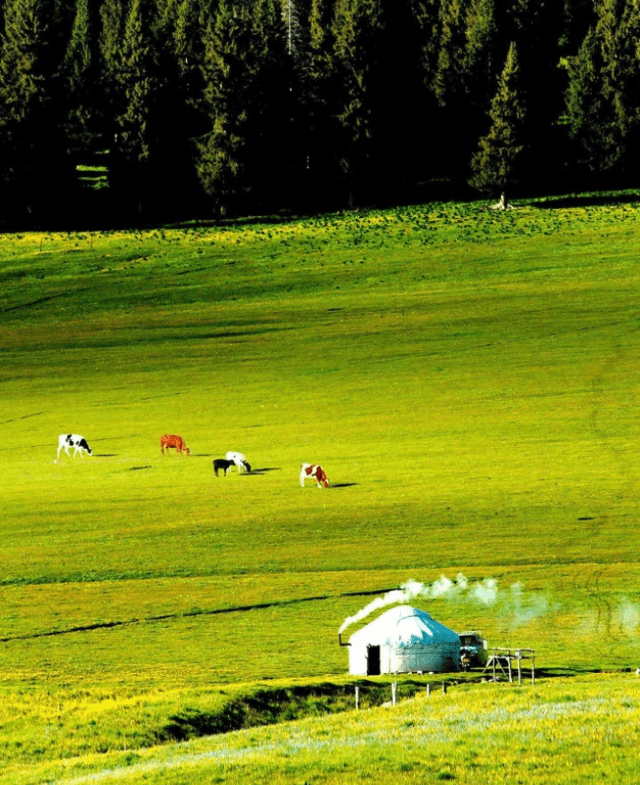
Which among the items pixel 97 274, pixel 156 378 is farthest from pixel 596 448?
pixel 97 274

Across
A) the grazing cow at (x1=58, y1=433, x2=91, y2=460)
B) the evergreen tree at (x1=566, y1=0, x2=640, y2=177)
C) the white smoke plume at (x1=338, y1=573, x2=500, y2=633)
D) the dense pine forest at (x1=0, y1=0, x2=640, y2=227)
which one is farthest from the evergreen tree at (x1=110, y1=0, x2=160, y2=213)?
the white smoke plume at (x1=338, y1=573, x2=500, y2=633)

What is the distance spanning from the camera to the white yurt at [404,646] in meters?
35.4

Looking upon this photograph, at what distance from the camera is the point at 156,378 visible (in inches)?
3068

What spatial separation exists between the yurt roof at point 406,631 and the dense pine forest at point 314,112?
3125 inches

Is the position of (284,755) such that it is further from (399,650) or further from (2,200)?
(2,200)

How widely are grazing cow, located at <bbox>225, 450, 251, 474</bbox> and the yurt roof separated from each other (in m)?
22.3

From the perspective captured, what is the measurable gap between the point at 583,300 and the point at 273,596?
53.3 m

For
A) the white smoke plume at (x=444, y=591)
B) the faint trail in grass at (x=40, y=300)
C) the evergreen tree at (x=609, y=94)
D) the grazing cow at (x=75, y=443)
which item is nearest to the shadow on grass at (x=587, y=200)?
the evergreen tree at (x=609, y=94)

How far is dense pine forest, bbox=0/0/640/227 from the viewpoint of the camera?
368 feet

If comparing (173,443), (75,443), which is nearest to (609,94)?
(173,443)

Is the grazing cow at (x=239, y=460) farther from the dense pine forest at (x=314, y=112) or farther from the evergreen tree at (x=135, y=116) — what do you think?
the evergreen tree at (x=135, y=116)

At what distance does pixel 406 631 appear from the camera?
3553cm

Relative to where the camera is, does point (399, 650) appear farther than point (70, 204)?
No

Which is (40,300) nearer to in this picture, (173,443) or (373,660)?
(173,443)
